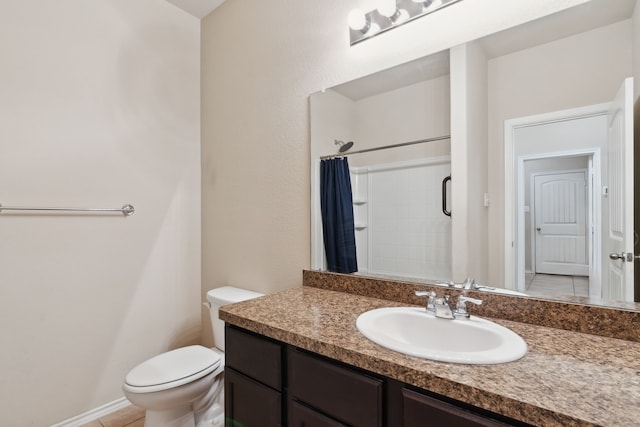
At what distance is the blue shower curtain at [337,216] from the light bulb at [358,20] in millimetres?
583

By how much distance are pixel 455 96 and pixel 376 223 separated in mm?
606

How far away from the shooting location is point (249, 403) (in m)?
1.07

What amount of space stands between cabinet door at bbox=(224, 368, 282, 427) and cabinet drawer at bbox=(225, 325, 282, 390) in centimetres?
3

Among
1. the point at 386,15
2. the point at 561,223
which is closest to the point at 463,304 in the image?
the point at 561,223

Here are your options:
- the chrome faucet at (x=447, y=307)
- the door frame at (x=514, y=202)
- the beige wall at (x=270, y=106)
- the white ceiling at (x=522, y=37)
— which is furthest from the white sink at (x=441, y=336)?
the white ceiling at (x=522, y=37)

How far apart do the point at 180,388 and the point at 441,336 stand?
3.83 ft

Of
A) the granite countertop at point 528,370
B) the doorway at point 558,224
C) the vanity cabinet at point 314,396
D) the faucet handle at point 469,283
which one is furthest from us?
the faucet handle at point 469,283

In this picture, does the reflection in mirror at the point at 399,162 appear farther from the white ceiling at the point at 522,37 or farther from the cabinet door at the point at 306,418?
the cabinet door at the point at 306,418

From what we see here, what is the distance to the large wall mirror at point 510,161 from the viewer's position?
94 cm

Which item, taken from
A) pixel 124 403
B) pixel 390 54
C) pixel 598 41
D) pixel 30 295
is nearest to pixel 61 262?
pixel 30 295

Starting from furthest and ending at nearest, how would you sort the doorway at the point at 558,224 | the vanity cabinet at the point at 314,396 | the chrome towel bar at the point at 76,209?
1. the chrome towel bar at the point at 76,209
2. the doorway at the point at 558,224
3. the vanity cabinet at the point at 314,396

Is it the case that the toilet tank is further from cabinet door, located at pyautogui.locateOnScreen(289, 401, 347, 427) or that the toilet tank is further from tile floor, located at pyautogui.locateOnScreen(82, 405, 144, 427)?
cabinet door, located at pyautogui.locateOnScreen(289, 401, 347, 427)

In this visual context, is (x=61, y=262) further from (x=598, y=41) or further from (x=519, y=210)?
(x=598, y=41)

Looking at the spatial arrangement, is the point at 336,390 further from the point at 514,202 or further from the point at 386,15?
the point at 386,15
